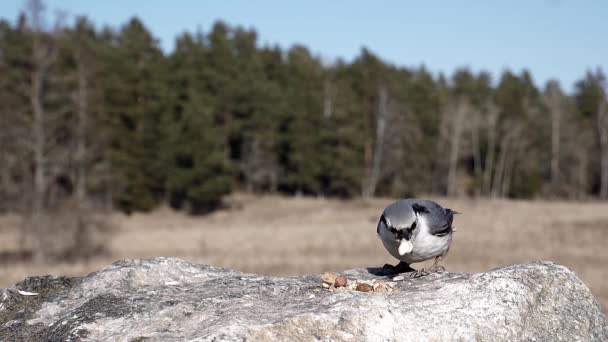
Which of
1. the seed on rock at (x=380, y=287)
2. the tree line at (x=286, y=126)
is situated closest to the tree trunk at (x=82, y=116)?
the tree line at (x=286, y=126)

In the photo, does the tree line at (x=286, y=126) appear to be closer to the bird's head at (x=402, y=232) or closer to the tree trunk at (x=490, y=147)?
the tree trunk at (x=490, y=147)

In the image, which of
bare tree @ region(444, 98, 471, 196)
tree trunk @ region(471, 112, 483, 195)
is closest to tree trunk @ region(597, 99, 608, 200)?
tree trunk @ region(471, 112, 483, 195)

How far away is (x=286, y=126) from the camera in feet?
191

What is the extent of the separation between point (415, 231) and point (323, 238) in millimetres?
29953

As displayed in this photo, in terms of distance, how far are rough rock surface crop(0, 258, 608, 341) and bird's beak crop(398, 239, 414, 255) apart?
194 millimetres

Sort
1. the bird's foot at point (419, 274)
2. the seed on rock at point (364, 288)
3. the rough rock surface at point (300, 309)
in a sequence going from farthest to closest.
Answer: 1. the bird's foot at point (419, 274)
2. the seed on rock at point (364, 288)
3. the rough rock surface at point (300, 309)

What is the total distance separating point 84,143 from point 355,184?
20.6 metres

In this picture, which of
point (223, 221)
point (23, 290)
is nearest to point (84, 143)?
point (223, 221)

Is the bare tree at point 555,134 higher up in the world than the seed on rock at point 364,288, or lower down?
higher up

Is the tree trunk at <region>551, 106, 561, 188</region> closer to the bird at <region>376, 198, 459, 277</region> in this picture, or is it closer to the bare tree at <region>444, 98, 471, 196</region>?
the bare tree at <region>444, 98, 471, 196</region>

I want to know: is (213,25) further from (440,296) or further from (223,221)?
(440,296)

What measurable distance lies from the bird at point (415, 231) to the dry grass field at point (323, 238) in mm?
12740

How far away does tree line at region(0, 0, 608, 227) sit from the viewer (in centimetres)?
4838

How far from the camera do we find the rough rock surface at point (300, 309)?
10.6ft
